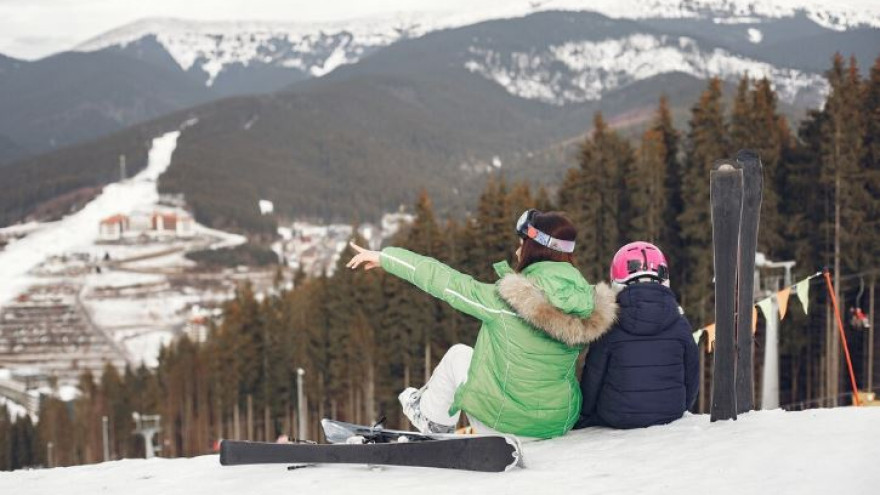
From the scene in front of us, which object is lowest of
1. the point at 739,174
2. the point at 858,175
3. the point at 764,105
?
the point at 739,174

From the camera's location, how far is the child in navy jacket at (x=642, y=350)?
26.5 feet

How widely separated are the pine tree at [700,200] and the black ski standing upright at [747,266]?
21664 millimetres

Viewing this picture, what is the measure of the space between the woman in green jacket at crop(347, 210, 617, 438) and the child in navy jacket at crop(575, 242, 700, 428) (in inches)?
9.7

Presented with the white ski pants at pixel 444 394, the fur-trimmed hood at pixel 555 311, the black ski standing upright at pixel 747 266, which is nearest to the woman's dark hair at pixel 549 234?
the fur-trimmed hood at pixel 555 311

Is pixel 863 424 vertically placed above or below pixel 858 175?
below

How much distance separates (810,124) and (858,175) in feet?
8.43

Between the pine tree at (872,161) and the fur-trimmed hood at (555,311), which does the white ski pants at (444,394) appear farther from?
the pine tree at (872,161)

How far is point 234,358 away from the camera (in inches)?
2293

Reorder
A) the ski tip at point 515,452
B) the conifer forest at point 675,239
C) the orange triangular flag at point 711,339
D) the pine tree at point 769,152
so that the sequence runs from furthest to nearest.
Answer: the pine tree at point 769,152
the conifer forest at point 675,239
the orange triangular flag at point 711,339
the ski tip at point 515,452

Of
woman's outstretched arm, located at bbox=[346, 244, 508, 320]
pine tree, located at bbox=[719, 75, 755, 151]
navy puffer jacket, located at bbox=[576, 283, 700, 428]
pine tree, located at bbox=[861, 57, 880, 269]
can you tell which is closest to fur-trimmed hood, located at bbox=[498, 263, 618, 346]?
woman's outstretched arm, located at bbox=[346, 244, 508, 320]

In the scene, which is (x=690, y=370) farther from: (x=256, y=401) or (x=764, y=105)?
(x=256, y=401)

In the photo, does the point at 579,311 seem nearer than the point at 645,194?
Yes

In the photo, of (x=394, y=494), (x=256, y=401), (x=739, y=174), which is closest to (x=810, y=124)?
(x=739, y=174)

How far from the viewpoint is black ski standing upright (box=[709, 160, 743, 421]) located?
8.27 metres
